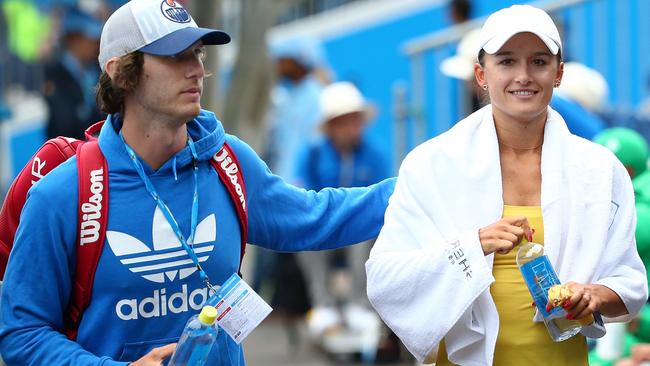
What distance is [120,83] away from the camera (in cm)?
446

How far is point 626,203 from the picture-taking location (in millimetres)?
4461

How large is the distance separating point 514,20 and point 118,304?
1466 mm

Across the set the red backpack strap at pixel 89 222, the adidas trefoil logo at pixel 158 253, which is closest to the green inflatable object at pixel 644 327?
the adidas trefoil logo at pixel 158 253

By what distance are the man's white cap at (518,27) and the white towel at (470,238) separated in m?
0.30

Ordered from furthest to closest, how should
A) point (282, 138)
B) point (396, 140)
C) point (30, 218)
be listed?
1. point (282, 138)
2. point (396, 140)
3. point (30, 218)

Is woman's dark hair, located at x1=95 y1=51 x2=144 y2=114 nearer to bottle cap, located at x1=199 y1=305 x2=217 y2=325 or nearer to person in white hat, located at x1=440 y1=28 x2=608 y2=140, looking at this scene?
bottle cap, located at x1=199 y1=305 x2=217 y2=325

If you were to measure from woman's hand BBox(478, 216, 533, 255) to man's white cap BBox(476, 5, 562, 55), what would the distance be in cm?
54

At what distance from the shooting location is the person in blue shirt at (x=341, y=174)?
37.2 ft

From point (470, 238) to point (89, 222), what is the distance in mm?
1121

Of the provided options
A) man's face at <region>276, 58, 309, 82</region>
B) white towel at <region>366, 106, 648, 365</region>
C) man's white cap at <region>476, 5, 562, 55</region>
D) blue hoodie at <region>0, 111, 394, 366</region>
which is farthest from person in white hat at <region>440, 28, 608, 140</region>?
man's face at <region>276, 58, 309, 82</region>

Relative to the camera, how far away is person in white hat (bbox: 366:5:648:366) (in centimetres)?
430

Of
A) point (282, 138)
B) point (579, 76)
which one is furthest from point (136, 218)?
point (282, 138)

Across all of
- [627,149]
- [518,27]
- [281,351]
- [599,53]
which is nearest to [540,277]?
[518,27]

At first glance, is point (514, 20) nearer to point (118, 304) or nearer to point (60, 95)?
point (118, 304)
